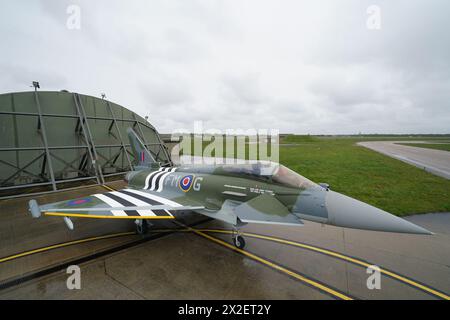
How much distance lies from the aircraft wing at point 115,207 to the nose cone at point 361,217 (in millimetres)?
3835

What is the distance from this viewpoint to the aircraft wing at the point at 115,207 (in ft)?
17.7

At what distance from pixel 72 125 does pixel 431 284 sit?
22.0 m

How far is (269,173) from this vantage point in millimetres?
5742

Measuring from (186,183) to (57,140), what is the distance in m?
14.7

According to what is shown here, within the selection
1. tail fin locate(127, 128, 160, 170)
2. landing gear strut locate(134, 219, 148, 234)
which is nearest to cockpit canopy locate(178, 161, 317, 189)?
landing gear strut locate(134, 219, 148, 234)

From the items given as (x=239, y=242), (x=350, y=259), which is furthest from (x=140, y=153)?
(x=350, y=259)

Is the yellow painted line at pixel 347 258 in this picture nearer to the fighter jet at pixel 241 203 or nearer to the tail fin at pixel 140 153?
the fighter jet at pixel 241 203

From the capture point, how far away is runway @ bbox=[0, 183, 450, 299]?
418cm

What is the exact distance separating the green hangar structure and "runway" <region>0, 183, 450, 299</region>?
8.15 m

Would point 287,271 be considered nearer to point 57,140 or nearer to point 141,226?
point 141,226

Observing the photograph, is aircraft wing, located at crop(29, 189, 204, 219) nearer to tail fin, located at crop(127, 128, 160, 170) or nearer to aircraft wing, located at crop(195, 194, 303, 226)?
aircraft wing, located at crop(195, 194, 303, 226)

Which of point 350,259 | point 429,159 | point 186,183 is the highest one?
point 186,183

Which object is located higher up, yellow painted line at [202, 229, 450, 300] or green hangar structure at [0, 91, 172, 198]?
green hangar structure at [0, 91, 172, 198]
